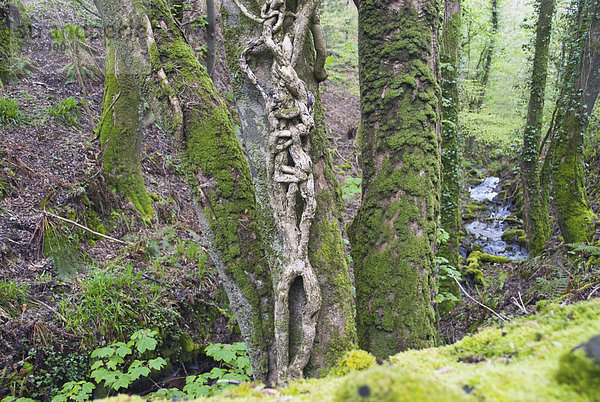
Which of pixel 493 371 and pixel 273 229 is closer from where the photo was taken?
pixel 493 371

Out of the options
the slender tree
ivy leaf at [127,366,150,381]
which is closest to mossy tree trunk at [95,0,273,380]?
the slender tree

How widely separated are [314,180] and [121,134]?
541 cm

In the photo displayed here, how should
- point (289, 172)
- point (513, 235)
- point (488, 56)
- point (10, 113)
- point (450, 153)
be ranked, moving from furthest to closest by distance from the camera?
point (488, 56) < point (513, 235) < point (10, 113) < point (450, 153) < point (289, 172)

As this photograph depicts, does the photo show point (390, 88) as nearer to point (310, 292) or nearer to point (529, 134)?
point (310, 292)

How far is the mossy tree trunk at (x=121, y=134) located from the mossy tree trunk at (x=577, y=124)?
24.3 feet

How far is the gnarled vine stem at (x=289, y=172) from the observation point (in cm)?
204

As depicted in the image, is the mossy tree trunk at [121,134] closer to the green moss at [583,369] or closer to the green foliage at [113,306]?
the green foliage at [113,306]

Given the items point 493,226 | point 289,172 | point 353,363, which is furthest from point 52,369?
point 493,226

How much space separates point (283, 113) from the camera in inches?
81.7

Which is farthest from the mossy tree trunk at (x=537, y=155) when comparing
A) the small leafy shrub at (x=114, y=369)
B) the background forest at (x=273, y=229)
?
the small leafy shrub at (x=114, y=369)

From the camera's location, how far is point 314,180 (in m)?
2.20

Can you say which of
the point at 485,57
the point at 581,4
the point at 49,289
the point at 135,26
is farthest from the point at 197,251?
the point at 485,57

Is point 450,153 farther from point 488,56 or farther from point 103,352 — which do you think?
point 488,56

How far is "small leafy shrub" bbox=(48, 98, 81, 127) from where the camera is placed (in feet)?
23.7
